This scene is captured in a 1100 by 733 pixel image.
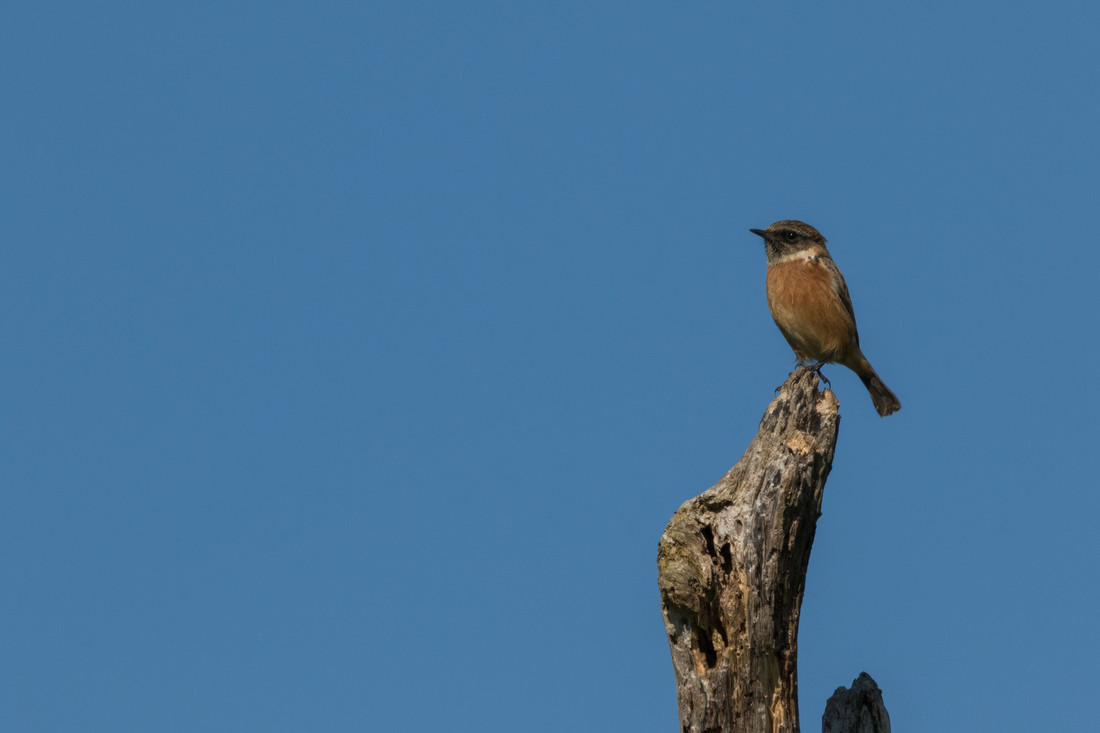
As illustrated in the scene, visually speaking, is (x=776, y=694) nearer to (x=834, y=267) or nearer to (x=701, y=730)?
(x=701, y=730)

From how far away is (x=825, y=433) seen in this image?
301 inches

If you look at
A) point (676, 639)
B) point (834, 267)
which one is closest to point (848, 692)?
point (676, 639)

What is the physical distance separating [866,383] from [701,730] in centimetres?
591

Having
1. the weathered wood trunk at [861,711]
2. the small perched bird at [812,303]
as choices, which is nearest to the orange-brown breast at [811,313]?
the small perched bird at [812,303]

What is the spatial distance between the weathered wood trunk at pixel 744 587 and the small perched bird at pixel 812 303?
12.7ft

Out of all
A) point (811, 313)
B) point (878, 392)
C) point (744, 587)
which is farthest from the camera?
point (878, 392)

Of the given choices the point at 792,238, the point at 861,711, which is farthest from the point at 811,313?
the point at 861,711

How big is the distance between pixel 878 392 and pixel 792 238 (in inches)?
71.9

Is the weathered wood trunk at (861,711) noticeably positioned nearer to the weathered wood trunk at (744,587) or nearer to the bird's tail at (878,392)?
the weathered wood trunk at (744,587)

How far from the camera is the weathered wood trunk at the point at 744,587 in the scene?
7.07 meters

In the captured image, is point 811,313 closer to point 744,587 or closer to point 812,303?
point 812,303

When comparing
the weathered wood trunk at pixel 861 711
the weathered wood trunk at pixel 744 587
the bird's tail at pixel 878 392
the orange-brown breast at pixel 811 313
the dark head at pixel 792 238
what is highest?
the dark head at pixel 792 238

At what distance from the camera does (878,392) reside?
39.4ft

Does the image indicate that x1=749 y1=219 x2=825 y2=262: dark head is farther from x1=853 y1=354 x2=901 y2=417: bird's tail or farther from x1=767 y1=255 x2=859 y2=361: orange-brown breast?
x1=853 y1=354 x2=901 y2=417: bird's tail
